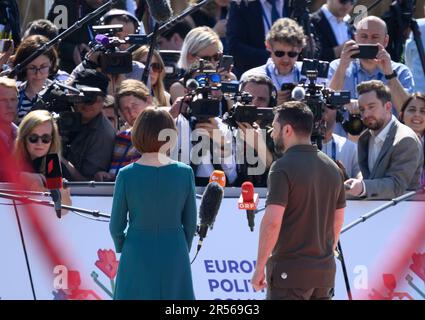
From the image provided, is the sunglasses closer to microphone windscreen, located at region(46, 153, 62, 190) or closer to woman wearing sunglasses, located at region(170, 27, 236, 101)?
woman wearing sunglasses, located at region(170, 27, 236, 101)

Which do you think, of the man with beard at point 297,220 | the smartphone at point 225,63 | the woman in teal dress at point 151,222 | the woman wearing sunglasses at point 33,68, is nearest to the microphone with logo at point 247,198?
the man with beard at point 297,220

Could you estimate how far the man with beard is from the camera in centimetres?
755

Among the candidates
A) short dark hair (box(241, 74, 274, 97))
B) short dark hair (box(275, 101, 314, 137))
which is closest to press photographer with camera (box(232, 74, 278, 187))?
short dark hair (box(241, 74, 274, 97))

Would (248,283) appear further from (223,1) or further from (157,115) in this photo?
(223,1)

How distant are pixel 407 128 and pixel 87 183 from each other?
2525 mm

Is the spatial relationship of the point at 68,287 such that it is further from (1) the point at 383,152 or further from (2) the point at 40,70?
(1) the point at 383,152

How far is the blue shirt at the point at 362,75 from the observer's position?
11070 mm

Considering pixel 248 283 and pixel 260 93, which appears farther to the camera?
pixel 260 93

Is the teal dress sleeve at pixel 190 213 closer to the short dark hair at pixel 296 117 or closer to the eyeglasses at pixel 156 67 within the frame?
the short dark hair at pixel 296 117

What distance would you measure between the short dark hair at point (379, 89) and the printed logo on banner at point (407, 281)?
1387mm

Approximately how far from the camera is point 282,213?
7547mm

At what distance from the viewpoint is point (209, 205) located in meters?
8.56

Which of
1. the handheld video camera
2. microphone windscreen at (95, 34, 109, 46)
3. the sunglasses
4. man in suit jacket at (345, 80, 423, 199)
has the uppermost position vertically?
microphone windscreen at (95, 34, 109, 46)
